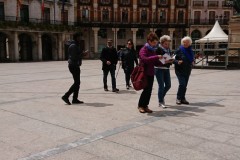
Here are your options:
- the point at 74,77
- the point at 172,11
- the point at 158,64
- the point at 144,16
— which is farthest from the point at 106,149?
the point at 172,11

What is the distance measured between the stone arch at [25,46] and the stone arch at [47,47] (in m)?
2.29

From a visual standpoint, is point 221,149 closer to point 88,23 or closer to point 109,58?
point 109,58

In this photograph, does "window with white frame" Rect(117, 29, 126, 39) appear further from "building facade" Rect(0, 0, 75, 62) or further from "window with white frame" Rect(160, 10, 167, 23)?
"building facade" Rect(0, 0, 75, 62)

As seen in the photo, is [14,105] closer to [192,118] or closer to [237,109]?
[192,118]

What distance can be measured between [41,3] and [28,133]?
39647mm

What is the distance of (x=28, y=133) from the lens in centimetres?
530

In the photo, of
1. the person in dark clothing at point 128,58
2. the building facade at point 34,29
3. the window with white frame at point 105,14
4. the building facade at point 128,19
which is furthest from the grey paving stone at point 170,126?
the window with white frame at point 105,14

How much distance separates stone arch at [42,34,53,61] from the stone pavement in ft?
121

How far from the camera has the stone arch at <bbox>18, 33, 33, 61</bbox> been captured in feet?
138

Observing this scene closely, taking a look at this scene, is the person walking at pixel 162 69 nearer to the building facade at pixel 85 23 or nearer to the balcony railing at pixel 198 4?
the building facade at pixel 85 23

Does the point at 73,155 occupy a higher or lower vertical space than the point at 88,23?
lower

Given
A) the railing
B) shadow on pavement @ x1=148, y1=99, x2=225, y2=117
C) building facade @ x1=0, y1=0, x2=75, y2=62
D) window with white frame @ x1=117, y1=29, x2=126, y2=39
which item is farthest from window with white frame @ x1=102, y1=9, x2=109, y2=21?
shadow on pavement @ x1=148, y1=99, x2=225, y2=117

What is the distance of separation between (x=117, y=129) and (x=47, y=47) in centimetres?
4126

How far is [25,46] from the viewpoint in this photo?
42.2m
